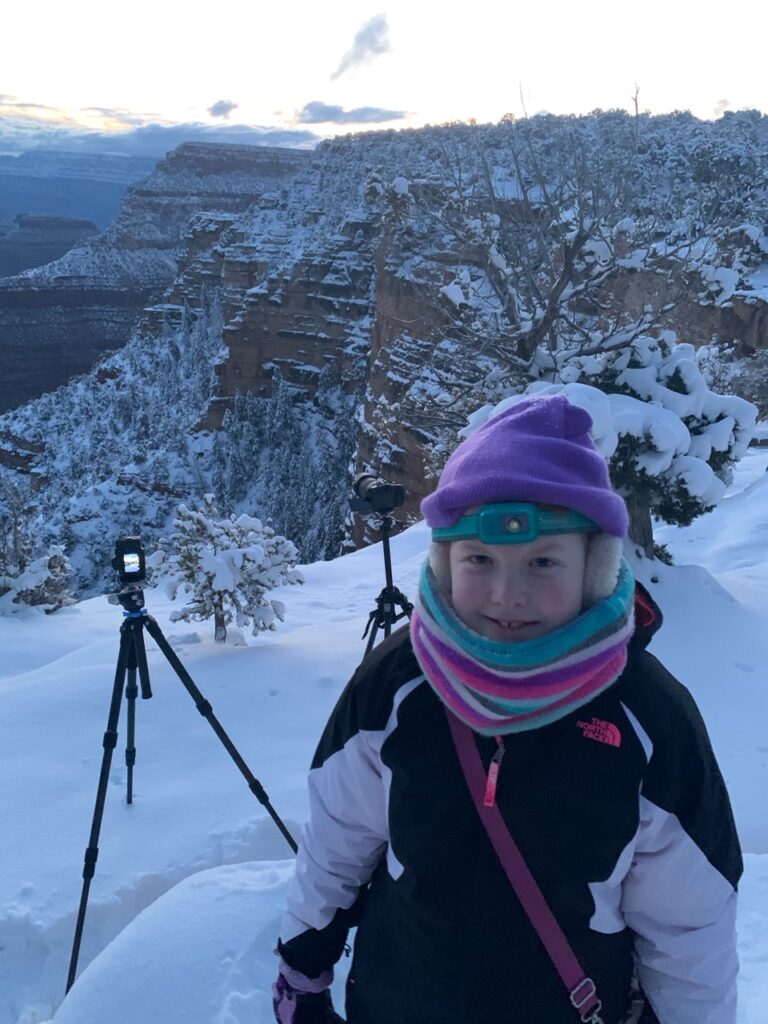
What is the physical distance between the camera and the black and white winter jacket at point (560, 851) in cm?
117

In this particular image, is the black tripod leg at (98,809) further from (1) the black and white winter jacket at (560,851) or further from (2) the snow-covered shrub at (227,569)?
(2) the snow-covered shrub at (227,569)

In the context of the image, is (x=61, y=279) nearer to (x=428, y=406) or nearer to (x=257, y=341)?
(x=257, y=341)

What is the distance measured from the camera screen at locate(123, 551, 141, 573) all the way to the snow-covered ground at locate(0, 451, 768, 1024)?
1070 mm

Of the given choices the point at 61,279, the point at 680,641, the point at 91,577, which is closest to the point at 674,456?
the point at 680,641

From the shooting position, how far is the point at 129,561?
2756 mm

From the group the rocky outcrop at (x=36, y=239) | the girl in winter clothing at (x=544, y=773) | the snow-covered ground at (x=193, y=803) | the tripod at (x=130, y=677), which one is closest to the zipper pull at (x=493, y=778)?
the girl in winter clothing at (x=544, y=773)

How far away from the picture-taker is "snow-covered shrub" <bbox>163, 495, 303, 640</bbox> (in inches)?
220

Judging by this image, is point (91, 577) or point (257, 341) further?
point (257, 341)

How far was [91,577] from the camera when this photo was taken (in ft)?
106

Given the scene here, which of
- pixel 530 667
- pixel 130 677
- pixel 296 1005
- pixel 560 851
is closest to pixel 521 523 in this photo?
pixel 530 667

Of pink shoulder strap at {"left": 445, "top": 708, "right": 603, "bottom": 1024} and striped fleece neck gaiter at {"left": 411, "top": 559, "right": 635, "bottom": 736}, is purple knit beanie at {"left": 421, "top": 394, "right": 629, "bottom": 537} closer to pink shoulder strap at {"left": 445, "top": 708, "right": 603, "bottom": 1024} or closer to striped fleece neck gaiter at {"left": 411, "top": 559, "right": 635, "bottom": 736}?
striped fleece neck gaiter at {"left": 411, "top": 559, "right": 635, "bottom": 736}

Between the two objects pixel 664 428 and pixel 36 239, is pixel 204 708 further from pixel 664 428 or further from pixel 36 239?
pixel 36 239

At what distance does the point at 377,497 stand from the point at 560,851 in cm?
190

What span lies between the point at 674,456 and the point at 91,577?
99.9ft
